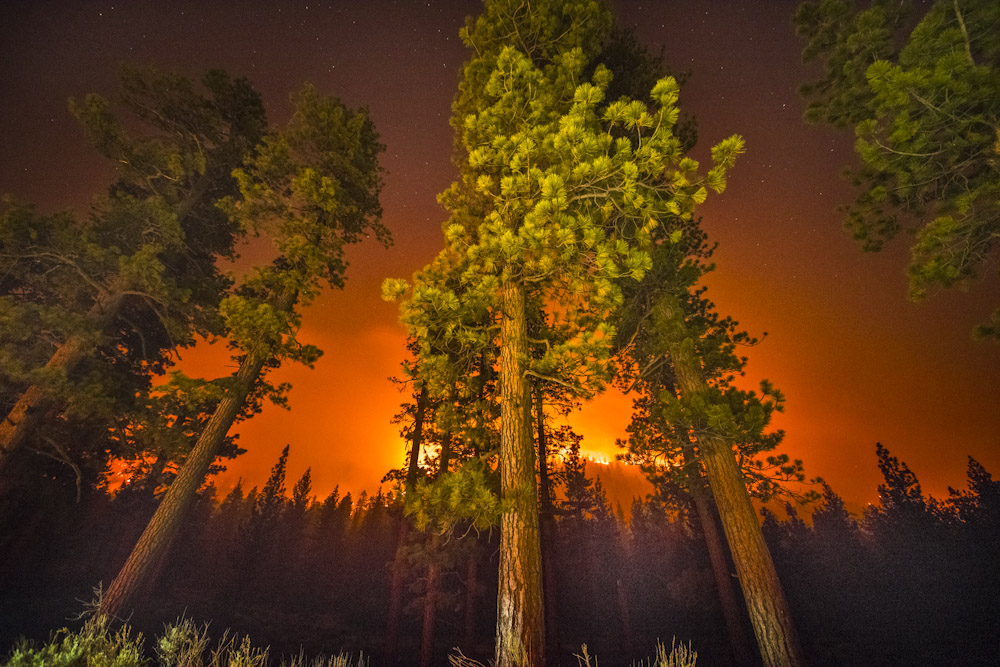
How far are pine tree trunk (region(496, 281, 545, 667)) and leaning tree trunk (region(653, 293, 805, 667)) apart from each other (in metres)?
3.86

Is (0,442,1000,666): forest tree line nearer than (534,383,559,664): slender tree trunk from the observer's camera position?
No

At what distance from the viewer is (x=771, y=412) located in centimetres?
634

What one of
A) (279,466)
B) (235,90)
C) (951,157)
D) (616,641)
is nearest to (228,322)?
(235,90)

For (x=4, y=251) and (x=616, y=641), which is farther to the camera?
(x=616, y=641)

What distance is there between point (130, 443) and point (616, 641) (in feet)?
108

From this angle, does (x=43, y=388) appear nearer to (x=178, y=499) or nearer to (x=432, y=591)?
(x=178, y=499)

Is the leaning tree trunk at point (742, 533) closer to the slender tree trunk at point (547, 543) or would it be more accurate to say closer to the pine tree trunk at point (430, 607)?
the slender tree trunk at point (547, 543)

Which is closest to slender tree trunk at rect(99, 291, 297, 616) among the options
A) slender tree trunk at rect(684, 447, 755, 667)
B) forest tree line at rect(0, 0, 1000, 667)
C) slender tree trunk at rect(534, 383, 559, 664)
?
forest tree line at rect(0, 0, 1000, 667)

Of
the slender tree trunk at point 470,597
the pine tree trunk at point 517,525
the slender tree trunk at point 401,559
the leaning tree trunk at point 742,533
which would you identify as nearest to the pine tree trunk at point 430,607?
the slender tree trunk at point 401,559

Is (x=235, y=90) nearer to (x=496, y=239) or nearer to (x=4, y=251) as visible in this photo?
(x=4, y=251)

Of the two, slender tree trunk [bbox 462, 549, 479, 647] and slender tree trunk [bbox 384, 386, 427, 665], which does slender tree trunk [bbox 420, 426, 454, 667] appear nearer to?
slender tree trunk [bbox 384, 386, 427, 665]

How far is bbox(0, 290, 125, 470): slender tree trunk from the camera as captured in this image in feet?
27.2

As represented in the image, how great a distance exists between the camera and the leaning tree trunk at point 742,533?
5.69 m

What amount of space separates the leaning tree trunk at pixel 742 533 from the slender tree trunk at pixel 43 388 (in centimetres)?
1479
